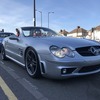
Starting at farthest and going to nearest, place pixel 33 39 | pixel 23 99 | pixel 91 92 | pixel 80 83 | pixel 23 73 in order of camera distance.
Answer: pixel 23 73 < pixel 33 39 < pixel 80 83 < pixel 91 92 < pixel 23 99

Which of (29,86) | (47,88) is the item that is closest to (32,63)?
(29,86)

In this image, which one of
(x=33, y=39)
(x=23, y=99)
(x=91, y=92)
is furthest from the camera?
(x=33, y=39)

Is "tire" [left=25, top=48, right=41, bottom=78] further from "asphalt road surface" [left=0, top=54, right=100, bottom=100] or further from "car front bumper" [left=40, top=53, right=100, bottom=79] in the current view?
"car front bumper" [left=40, top=53, right=100, bottom=79]

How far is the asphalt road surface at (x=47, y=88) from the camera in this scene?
14.1 ft

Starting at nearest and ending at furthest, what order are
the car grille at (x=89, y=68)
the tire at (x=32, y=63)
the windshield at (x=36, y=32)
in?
1. the car grille at (x=89, y=68)
2. the tire at (x=32, y=63)
3. the windshield at (x=36, y=32)

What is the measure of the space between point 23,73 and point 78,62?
2070mm

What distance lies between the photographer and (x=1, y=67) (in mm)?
7363

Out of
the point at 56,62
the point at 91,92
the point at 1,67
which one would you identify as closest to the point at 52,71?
the point at 56,62

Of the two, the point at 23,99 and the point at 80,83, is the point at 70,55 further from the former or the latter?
the point at 23,99

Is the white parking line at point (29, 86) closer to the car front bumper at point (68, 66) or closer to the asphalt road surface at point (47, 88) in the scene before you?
the asphalt road surface at point (47, 88)

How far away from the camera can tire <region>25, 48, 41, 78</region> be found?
5.41 metres

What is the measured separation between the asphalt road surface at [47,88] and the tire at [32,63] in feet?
0.48

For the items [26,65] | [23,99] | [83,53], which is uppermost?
[83,53]

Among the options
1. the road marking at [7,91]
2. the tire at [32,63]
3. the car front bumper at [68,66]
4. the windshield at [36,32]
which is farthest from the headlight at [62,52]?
the windshield at [36,32]
